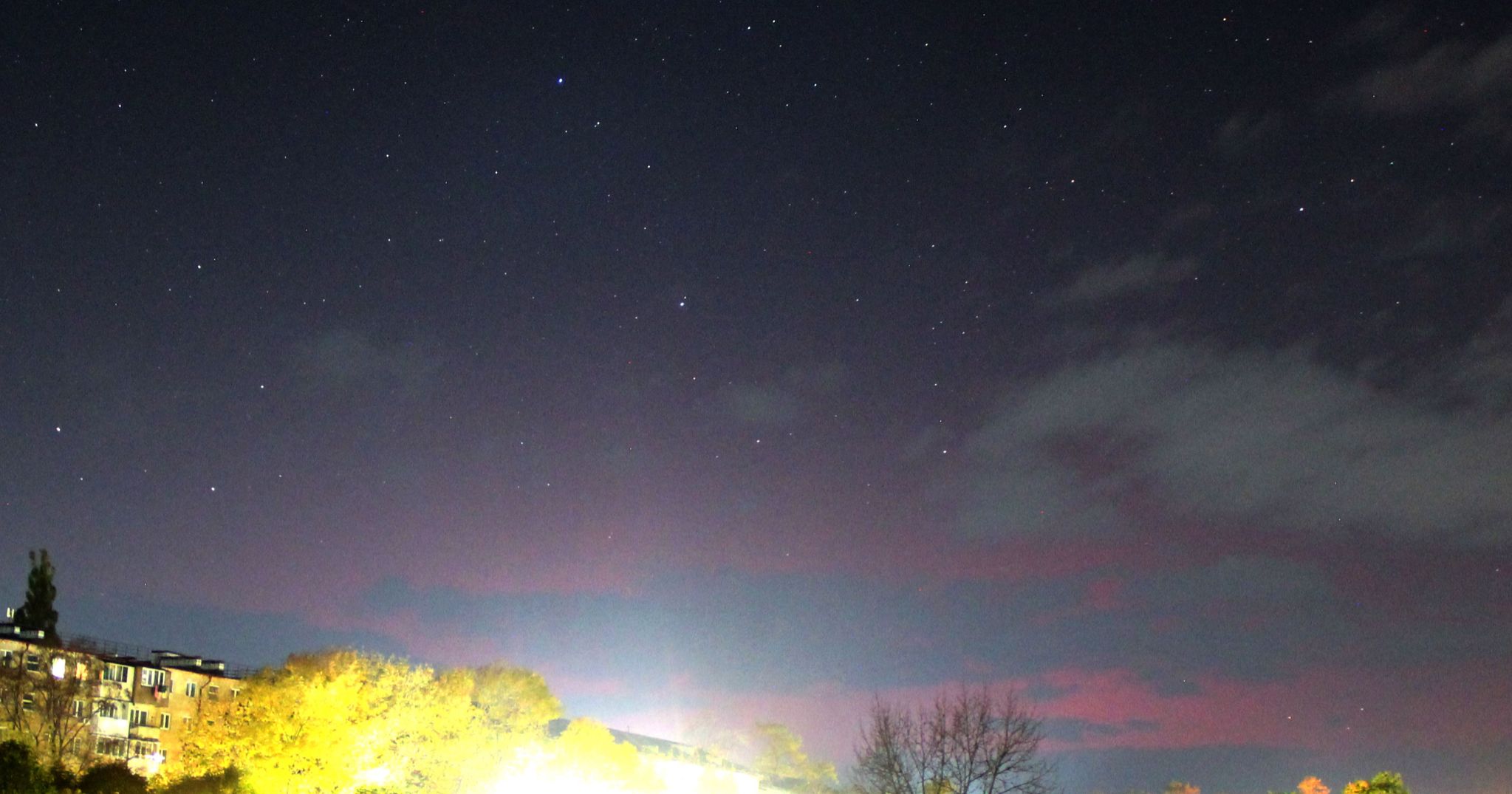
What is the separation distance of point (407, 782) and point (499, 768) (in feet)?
28.7

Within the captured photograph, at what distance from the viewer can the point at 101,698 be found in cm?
7569

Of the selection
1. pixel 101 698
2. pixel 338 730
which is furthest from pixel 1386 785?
pixel 101 698

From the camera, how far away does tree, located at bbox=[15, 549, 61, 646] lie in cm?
8106

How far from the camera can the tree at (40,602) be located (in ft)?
266

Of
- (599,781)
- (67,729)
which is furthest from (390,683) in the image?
(599,781)

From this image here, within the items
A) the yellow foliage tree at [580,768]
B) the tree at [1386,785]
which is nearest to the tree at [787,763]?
the yellow foliage tree at [580,768]

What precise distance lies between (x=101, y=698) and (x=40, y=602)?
11667 mm

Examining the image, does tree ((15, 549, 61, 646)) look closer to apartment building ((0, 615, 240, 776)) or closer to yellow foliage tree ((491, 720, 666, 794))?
apartment building ((0, 615, 240, 776))

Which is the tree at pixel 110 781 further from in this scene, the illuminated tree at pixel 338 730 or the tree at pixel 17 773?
the illuminated tree at pixel 338 730

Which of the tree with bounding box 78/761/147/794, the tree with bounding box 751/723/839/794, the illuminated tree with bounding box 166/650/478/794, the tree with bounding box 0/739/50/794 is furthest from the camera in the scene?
the tree with bounding box 751/723/839/794

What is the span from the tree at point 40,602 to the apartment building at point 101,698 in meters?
2.97

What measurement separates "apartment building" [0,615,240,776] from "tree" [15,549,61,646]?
117 inches

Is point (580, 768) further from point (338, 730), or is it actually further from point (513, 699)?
point (338, 730)

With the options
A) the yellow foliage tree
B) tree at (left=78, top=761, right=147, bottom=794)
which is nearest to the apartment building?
tree at (left=78, top=761, right=147, bottom=794)
